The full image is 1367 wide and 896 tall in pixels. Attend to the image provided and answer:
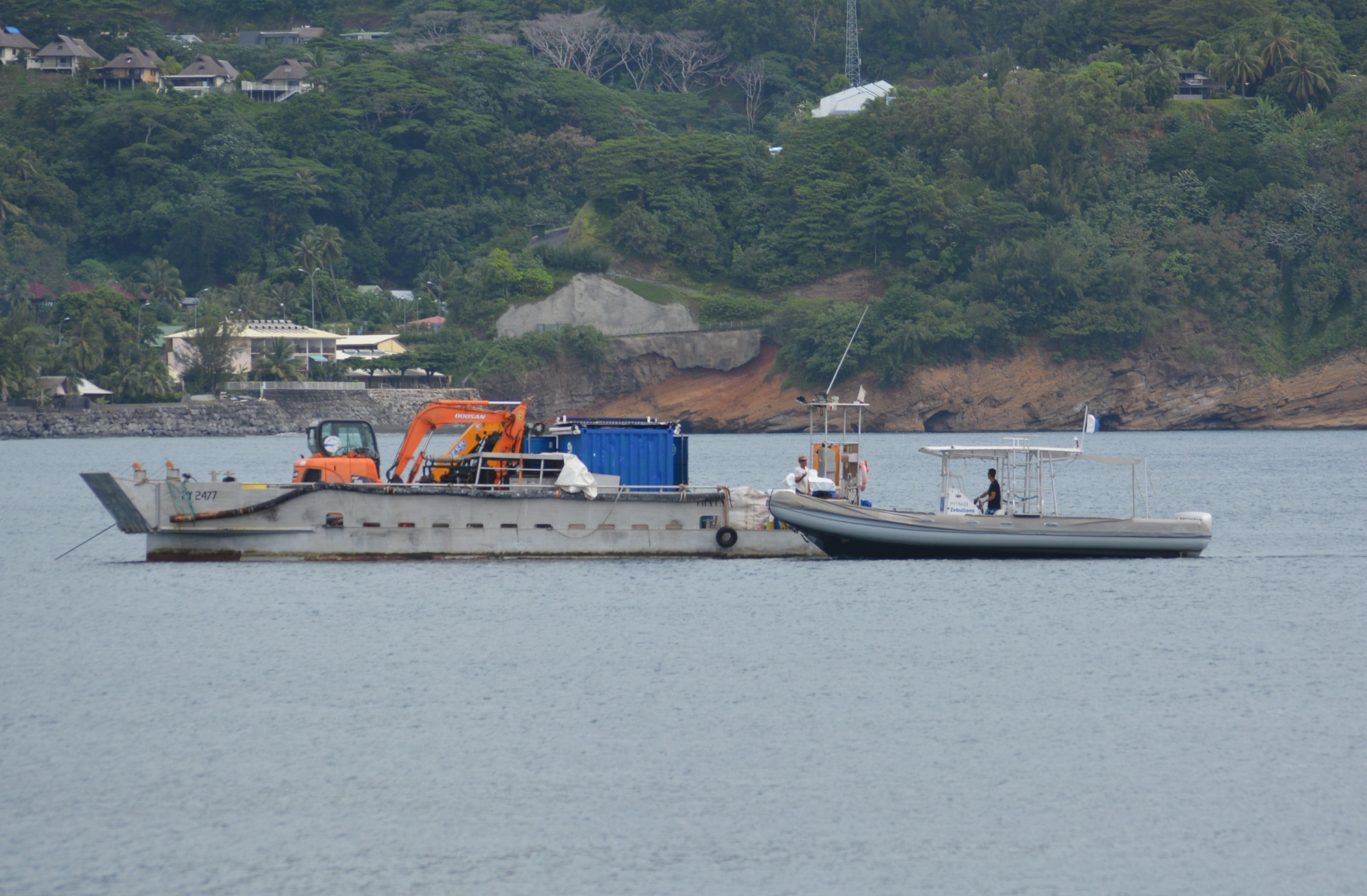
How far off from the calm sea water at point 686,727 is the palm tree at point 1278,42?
9620cm

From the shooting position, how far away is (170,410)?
122 metres

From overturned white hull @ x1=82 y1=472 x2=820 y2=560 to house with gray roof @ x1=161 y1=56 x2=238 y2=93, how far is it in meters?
148

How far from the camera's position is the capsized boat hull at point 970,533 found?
35062 mm

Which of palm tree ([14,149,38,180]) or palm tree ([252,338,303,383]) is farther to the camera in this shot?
palm tree ([14,149,38,180])

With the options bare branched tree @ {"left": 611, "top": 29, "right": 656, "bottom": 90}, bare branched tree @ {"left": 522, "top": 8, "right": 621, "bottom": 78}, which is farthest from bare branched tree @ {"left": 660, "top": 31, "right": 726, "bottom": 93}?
bare branched tree @ {"left": 522, "top": 8, "right": 621, "bottom": 78}

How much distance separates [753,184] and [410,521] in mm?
97842

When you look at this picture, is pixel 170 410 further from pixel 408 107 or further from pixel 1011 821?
pixel 1011 821

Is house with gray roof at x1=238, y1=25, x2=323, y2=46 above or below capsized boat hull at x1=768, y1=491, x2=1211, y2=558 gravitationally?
above

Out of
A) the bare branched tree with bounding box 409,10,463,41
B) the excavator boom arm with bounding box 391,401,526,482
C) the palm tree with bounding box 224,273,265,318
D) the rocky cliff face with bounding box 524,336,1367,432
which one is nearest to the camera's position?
the excavator boom arm with bounding box 391,401,526,482

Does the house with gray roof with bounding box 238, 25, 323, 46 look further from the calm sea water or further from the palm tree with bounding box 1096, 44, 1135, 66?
the calm sea water

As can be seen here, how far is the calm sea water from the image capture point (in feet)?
59.3

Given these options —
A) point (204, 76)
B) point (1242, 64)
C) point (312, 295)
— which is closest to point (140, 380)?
point (312, 295)

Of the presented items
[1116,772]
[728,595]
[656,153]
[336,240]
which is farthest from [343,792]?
[336,240]

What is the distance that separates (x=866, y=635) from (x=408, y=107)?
12354cm
